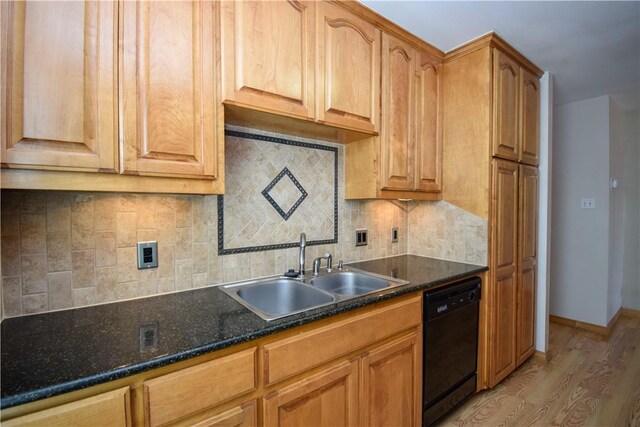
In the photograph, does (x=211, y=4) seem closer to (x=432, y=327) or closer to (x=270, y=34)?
(x=270, y=34)

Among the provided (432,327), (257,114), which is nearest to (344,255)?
(432,327)

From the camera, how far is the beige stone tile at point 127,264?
132cm

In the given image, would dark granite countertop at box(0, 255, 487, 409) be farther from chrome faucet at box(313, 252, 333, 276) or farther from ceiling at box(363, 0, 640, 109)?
ceiling at box(363, 0, 640, 109)

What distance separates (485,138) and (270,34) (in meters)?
1.51

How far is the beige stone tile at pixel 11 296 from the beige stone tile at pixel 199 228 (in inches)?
25.5

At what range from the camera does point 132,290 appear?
4.42 ft

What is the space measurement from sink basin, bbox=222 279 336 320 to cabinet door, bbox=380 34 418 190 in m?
0.81

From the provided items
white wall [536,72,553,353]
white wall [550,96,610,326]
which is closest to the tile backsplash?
white wall [536,72,553,353]

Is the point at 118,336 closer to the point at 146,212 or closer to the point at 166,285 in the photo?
the point at 166,285

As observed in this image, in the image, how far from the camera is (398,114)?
75.5 inches

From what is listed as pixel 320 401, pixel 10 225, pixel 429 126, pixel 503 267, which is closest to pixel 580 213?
pixel 503 267

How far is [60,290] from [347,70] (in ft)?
5.46

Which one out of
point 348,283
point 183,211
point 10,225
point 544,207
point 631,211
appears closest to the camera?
point 10,225

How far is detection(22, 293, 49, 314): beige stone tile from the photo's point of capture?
114cm
